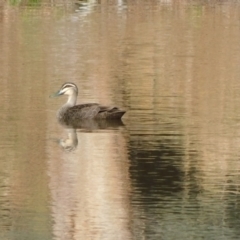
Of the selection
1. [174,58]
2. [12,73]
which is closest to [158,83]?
[12,73]

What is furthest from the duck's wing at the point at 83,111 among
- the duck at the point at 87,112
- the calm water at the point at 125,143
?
the calm water at the point at 125,143

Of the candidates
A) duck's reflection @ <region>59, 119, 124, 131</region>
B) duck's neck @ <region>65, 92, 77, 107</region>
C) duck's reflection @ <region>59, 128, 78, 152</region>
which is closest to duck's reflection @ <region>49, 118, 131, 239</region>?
duck's reflection @ <region>59, 128, 78, 152</region>

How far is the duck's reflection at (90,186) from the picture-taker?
9867 millimetres

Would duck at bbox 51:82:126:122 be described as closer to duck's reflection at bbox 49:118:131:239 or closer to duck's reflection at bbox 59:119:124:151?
duck's reflection at bbox 59:119:124:151

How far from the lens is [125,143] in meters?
13.5

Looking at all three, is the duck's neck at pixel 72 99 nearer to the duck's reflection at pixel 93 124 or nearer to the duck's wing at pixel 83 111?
the duck's wing at pixel 83 111

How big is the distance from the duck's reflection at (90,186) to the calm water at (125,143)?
0.01 meters

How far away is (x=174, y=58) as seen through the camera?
23.0m

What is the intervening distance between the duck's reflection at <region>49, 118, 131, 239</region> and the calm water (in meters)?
0.01

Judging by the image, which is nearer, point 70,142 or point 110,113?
point 70,142

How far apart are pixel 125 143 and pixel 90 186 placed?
2.33 m

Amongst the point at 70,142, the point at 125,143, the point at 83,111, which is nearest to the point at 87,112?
the point at 83,111

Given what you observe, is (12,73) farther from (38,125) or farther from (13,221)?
(13,221)

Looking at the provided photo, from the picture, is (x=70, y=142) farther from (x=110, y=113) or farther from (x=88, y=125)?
(x=110, y=113)
